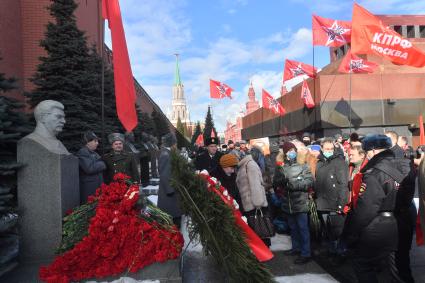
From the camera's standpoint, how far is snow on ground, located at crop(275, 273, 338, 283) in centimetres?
470

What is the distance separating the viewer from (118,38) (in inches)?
223

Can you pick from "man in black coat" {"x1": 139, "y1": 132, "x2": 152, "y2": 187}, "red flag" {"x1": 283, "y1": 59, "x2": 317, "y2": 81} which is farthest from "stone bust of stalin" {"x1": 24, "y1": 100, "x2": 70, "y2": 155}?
"red flag" {"x1": 283, "y1": 59, "x2": 317, "y2": 81}

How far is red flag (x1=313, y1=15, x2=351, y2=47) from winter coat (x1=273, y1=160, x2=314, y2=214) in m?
11.3

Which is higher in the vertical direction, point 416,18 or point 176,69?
point 176,69

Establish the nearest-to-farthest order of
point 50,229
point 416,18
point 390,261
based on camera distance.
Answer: point 50,229 → point 390,261 → point 416,18

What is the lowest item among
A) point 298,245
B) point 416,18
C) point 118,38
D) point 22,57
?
point 298,245

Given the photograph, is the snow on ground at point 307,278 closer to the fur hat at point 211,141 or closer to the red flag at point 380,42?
the fur hat at point 211,141

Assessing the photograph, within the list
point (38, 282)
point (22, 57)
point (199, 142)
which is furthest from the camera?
point (199, 142)

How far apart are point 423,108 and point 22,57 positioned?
2263cm

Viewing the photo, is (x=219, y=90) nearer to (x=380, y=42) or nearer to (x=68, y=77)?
(x=380, y=42)

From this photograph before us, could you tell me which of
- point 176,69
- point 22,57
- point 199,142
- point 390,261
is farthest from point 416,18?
point 176,69

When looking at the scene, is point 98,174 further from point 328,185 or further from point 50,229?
point 328,185

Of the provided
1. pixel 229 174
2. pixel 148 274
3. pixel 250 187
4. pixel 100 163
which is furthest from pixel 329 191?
pixel 100 163

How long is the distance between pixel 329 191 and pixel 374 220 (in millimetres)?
2379
